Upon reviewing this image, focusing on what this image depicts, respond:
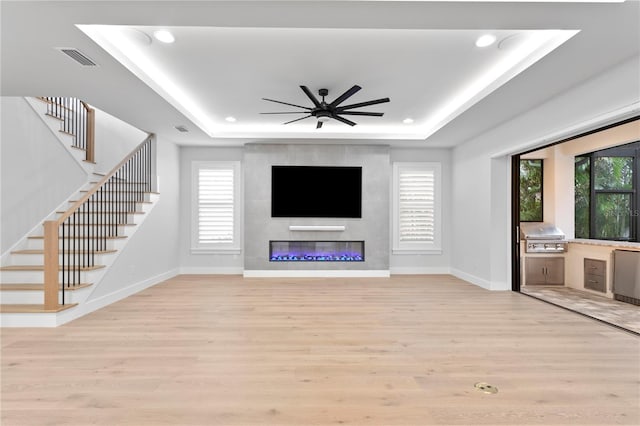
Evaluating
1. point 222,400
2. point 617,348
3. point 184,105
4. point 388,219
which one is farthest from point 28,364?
point 388,219

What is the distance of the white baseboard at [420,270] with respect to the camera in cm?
682

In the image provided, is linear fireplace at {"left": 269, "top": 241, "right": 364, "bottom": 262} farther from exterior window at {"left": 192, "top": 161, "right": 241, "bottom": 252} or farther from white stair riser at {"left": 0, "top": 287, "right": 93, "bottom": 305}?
white stair riser at {"left": 0, "top": 287, "right": 93, "bottom": 305}

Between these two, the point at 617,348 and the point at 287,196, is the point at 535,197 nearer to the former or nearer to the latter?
the point at 617,348

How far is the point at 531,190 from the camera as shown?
6.34 m

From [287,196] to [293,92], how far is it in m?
2.65

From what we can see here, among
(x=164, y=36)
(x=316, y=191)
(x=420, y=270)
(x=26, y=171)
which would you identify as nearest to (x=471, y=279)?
(x=420, y=270)

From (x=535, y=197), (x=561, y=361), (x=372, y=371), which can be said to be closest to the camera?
(x=372, y=371)

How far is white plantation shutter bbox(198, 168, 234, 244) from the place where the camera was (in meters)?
6.74

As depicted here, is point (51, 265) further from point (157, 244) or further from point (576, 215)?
point (576, 215)

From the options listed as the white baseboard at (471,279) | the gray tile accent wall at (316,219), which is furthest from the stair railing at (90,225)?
the white baseboard at (471,279)

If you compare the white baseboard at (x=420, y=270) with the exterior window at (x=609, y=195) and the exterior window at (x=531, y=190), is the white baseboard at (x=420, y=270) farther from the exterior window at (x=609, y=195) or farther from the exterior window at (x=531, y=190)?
the exterior window at (x=609, y=195)

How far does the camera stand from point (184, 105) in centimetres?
477

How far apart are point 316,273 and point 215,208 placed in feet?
8.36

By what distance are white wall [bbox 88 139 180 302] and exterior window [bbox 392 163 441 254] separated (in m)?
4.59
